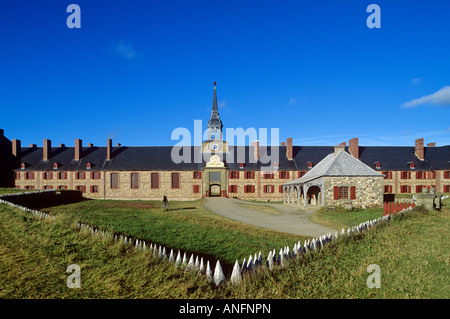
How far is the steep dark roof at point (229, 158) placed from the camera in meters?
40.5

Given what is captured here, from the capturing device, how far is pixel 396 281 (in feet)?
19.2

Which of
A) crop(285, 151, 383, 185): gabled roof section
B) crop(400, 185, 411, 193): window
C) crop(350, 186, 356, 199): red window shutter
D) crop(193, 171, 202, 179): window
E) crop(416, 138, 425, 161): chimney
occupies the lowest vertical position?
crop(400, 185, 411, 193): window

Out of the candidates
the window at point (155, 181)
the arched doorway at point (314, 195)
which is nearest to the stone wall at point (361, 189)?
the arched doorway at point (314, 195)

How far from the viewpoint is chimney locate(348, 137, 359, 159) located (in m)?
41.0

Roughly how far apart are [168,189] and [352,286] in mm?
36675

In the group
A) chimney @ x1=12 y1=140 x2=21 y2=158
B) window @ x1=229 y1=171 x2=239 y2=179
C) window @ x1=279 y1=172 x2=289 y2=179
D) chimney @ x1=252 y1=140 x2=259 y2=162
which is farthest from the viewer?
chimney @ x1=12 y1=140 x2=21 y2=158

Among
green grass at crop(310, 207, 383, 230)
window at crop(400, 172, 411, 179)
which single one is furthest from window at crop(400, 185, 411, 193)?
green grass at crop(310, 207, 383, 230)

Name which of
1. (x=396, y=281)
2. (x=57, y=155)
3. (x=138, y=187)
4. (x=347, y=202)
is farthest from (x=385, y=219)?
(x=57, y=155)

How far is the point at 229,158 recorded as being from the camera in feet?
138

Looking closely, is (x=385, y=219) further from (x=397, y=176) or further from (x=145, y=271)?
(x=397, y=176)

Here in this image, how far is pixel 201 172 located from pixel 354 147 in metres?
24.1

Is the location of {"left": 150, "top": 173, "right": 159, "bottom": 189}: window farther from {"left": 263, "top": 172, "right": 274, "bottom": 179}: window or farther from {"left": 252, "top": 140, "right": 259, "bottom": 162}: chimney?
{"left": 263, "top": 172, "right": 274, "bottom": 179}: window

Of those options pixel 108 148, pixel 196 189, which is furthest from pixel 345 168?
pixel 108 148

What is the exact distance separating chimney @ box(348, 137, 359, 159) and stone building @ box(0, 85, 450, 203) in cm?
14
